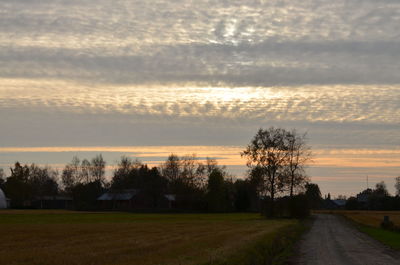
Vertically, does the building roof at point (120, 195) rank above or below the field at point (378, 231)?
above

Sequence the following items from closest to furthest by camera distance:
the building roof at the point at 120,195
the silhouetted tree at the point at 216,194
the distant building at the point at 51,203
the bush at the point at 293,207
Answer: the bush at the point at 293,207 < the silhouetted tree at the point at 216,194 < the building roof at the point at 120,195 < the distant building at the point at 51,203

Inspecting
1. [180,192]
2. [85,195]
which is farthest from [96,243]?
[85,195]

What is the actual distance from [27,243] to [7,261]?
32.9 ft

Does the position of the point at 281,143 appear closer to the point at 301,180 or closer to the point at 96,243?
the point at 301,180

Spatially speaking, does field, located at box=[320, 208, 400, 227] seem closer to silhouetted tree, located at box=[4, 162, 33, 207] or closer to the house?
the house

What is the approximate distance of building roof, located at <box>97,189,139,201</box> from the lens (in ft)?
536

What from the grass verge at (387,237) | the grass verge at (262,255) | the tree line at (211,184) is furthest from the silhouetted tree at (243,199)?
the grass verge at (262,255)

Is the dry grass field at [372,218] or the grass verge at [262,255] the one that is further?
the dry grass field at [372,218]

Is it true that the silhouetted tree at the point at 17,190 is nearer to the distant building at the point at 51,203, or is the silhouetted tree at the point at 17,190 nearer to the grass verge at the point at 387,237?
the distant building at the point at 51,203

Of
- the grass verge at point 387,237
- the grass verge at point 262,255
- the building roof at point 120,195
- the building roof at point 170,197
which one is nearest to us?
the grass verge at point 262,255

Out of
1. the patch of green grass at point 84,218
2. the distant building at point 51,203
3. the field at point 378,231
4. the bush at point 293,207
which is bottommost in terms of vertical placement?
the field at point 378,231

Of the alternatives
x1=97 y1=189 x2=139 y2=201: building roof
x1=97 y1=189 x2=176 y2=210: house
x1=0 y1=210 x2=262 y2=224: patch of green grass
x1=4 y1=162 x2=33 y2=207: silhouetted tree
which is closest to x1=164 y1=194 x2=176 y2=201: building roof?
A: x1=97 y1=189 x2=176 y2=210: house

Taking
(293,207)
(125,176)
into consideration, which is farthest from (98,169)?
(293,207)

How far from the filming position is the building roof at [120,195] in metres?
164
